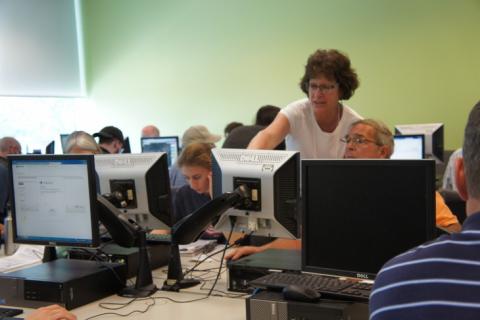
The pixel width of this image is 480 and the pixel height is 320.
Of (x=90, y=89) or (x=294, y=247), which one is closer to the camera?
(x=294, y=247)

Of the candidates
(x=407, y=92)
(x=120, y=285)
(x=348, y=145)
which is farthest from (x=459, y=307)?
(x=407, y=92)

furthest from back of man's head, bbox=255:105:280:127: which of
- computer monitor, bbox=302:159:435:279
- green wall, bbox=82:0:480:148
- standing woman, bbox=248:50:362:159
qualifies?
computer monitor, bbox=302:159:435:279

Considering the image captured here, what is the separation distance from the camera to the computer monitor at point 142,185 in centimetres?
230

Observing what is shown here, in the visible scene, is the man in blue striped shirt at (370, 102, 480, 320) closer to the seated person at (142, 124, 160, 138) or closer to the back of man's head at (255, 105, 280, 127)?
the back of man's head at (255, 105, 280, 127)

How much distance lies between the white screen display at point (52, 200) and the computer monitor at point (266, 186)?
530 millimetres

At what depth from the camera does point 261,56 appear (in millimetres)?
6473

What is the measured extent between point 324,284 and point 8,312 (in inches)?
42.6

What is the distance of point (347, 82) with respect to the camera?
2.93m

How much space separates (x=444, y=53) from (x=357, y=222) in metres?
4.46

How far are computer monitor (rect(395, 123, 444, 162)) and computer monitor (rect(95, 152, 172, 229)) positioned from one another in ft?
11.8

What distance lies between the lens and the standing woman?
2.89 meters

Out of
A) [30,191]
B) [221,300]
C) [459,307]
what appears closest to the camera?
[459,307]

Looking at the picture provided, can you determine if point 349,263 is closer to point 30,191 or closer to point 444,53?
point 30,191

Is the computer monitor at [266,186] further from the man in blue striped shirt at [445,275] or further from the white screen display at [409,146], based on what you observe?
the white screen display at [409,146]
